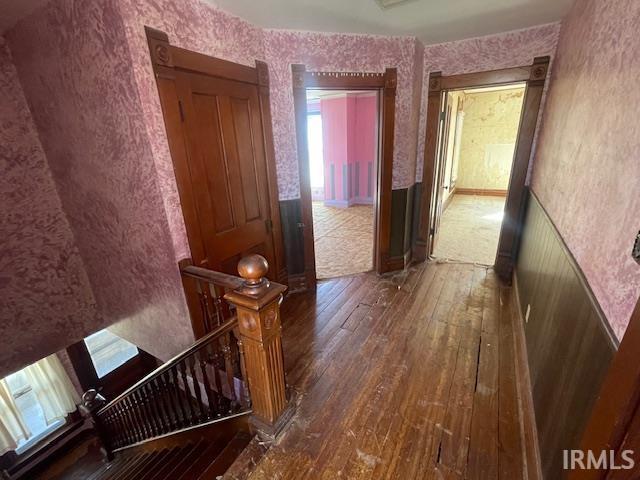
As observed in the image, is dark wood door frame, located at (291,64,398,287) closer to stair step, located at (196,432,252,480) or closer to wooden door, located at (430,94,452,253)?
→ wooden door, located at (430,94,452,253)

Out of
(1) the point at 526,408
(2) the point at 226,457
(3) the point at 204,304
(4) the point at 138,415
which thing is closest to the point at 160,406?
(4) the point at 138,415

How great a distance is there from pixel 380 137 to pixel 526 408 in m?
2.42

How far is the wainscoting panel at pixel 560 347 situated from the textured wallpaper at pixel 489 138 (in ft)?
19.5

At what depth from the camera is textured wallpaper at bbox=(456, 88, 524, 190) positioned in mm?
6656

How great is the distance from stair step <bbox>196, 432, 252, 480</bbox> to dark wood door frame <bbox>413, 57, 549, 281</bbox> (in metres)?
2.73

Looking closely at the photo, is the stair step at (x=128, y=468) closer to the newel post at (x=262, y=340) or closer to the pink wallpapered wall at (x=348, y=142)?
the newel post at (x=262, y=340)

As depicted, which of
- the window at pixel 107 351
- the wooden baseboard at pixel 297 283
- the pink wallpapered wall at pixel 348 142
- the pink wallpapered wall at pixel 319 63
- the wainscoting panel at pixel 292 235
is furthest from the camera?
the pink wallpapered wall at pixel 348 142

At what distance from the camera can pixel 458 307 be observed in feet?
8.70

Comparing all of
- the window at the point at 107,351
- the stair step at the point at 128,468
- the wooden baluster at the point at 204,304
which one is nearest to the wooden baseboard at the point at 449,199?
the wooden baluster at the point at 204,304

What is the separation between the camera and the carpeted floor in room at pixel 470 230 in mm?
3822

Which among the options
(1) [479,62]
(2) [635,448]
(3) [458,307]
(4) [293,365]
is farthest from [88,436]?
(1) [479,62]

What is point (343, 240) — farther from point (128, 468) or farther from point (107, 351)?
point (107, 351)

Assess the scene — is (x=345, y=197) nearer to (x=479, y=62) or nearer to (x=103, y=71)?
(x=479, y=62)

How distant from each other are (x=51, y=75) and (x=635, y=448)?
3069mm
